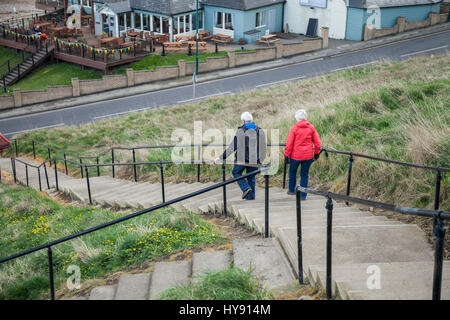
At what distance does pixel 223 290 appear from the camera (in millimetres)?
4574

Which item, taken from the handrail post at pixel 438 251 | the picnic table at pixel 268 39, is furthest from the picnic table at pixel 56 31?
the handrail post at pixel 438 251

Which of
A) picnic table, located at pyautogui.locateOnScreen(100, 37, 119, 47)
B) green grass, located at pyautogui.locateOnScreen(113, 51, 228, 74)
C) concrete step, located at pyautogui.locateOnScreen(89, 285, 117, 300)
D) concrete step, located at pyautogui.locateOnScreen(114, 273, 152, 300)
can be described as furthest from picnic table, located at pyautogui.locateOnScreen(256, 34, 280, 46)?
concrete step, located at pyautogui.locateOnScreen(89, 285, 117, 300)

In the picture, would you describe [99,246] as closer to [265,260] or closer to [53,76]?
[265,260]

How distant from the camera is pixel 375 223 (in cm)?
666

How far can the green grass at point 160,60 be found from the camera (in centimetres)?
3525

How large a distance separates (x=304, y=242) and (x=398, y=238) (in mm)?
1146

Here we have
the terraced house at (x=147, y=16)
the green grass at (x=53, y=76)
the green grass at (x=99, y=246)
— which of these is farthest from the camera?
the terraced house at (x=147, y=16)

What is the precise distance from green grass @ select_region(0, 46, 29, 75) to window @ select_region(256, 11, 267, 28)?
1909cm

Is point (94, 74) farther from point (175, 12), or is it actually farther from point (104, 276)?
point (104, 276)

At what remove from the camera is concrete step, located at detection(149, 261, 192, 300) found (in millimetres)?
5473

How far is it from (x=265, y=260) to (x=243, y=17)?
3552 cm

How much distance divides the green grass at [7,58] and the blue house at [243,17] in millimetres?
15605

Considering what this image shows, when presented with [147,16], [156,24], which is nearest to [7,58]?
[147,16]

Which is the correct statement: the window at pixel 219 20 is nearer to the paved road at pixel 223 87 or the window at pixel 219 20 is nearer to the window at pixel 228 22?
the window at pixel 228 22
